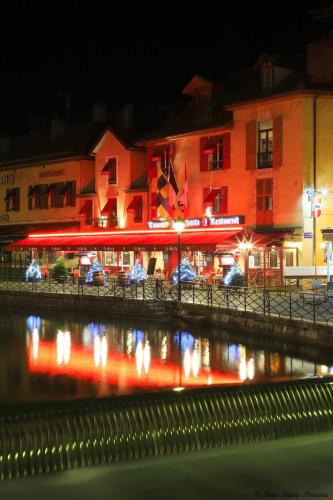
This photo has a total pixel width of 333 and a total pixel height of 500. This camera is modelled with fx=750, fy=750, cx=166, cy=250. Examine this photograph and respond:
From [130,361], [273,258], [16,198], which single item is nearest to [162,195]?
[273,258]

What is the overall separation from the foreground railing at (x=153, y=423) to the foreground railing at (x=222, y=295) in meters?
9.05

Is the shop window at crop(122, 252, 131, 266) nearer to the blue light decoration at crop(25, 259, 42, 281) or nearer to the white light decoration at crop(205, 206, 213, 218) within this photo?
the blue light decoration at crop(25, 259, 42, 281)

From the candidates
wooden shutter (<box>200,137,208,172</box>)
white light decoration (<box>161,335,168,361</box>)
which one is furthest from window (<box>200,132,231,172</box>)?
white light decoration (<box>161,335,168,361</box>)

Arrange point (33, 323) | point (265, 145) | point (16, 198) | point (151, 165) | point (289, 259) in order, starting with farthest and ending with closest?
point (16, 198), point (151, 165), point (265, 145), point (289, 259), point (33, 323)

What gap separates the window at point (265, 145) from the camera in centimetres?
3681

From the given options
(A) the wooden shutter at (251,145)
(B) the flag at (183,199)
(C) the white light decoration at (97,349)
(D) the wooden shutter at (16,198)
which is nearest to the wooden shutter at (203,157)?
(B) the flag at (183,199)

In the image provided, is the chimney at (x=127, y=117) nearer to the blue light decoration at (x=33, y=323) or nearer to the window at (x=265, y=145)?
the window at (x=265, y=145)

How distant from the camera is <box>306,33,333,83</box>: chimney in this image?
3569 cm

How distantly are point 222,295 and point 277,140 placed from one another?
9.96 meters

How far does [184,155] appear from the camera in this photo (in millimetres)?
41469

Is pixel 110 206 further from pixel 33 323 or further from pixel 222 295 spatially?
pixel 222 295

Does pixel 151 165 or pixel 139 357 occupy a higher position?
pixel 151 165

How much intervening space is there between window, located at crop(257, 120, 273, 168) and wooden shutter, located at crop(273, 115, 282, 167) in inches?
18.0

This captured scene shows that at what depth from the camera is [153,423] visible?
12.0m
